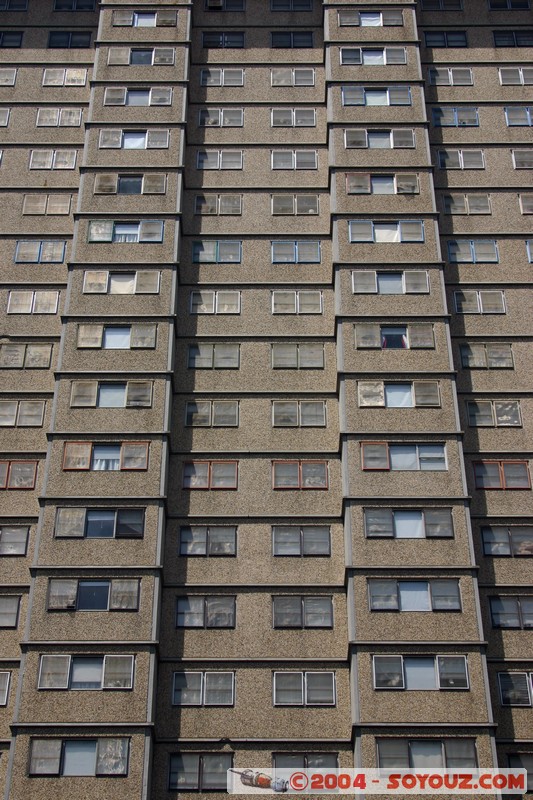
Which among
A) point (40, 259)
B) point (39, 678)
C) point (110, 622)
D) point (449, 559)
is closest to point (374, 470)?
point (449, 559)

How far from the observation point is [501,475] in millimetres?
47688

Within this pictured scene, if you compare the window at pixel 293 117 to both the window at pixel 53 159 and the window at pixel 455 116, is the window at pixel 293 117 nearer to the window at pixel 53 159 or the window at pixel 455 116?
the window at pixel 455 116

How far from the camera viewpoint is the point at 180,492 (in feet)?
155

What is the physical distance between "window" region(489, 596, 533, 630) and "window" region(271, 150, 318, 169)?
2598 centimetres

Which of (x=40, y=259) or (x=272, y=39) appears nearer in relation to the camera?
(x=40, y=259)

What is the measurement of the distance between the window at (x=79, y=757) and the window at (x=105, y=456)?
1178cm

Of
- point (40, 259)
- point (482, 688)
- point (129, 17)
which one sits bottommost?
point (482, 688)

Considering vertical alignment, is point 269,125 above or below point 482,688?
above

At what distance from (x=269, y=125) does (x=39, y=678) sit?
109 ft

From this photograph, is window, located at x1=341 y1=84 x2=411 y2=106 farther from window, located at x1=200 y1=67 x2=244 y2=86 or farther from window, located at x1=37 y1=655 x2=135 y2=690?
window, located at x1=37 y1=655 x2=135 y2=690

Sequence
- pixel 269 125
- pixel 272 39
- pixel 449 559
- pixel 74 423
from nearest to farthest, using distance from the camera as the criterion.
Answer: pixel 449 559, pixel 74 423, pixel 269 125, pixel 272 39

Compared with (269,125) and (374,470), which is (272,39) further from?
(374,470)

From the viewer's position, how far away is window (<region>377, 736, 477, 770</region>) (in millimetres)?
39406

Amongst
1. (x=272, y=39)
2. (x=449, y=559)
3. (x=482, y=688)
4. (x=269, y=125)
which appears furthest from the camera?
(x=272, y=39)
